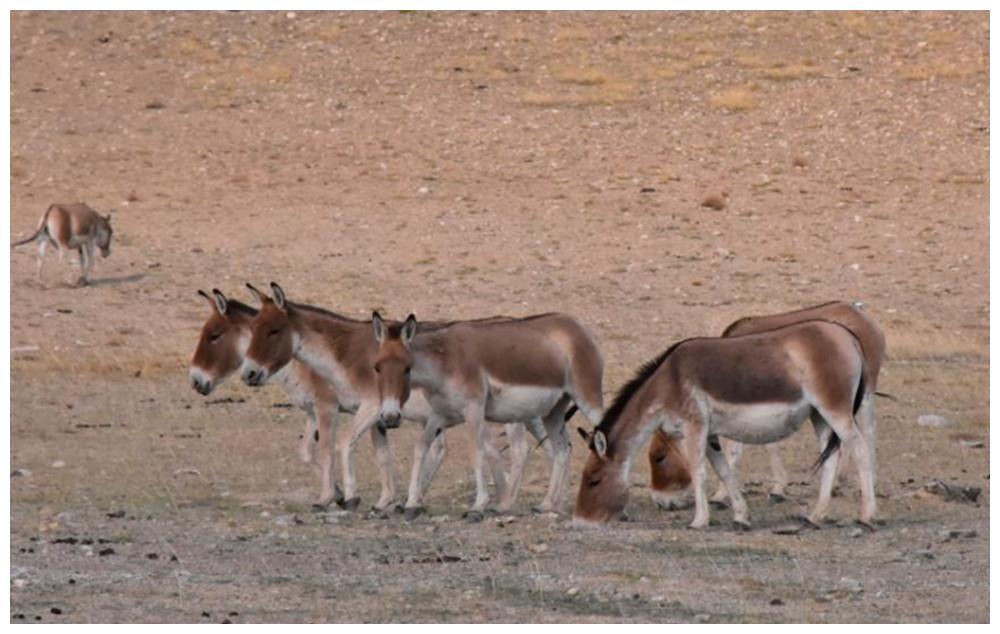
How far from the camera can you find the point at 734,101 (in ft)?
130

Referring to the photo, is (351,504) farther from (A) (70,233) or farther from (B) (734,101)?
(B) (734,101)

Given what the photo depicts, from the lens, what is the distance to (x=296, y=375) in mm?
17531

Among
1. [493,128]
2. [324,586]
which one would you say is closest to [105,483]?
[324,586]

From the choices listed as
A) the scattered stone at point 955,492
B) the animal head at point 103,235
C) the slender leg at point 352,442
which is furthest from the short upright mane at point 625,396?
the animal head at point 103,235

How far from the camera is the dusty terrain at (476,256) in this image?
14414 mm

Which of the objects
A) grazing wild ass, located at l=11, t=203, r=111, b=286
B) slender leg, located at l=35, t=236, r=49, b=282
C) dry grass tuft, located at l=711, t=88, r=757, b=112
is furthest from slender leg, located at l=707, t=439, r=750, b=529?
dry grass tuft, located at l=711, t=88, r=757, b=112

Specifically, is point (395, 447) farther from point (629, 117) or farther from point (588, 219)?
point (629, 117)

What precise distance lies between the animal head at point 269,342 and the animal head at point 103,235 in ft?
38.1

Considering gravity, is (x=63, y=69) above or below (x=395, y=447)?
above

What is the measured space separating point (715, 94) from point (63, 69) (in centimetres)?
969

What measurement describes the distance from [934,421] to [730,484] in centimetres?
505

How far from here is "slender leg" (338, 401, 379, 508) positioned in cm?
1661

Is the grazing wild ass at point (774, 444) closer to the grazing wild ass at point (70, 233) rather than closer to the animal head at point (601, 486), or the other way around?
the animal head at point (601, 486)

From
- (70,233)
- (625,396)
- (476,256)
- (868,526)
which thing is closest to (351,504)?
(625,396)
